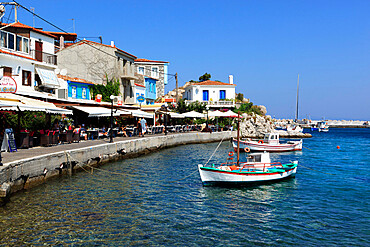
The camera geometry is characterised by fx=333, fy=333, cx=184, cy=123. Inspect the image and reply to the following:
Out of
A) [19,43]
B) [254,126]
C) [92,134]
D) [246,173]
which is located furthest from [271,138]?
[19,43]

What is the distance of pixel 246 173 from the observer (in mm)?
18453

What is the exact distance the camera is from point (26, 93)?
23797 mm

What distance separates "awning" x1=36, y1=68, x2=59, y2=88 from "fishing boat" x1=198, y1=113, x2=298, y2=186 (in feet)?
63.9

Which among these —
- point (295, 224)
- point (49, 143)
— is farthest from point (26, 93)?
point (295, 224)

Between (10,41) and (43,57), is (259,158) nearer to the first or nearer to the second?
(10,41)

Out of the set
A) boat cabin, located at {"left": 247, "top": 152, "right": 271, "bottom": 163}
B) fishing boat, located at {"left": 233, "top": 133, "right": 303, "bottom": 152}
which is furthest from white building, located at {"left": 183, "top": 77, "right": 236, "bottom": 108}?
boat cabin, located at {"left": 247, "top": 152, "right": 271, "bottom": 163}

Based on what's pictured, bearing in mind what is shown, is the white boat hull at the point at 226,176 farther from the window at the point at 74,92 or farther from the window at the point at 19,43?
the window at the point at 74,92

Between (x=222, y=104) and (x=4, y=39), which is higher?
(x=4, y=39)

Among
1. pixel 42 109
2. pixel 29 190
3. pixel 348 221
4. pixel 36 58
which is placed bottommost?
pixel 348 221

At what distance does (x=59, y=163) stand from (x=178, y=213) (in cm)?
788

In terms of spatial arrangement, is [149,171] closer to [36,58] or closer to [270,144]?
[36,58]

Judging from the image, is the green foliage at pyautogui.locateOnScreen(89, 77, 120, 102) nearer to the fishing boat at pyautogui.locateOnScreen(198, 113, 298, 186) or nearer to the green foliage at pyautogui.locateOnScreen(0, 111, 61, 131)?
the green foliage at pyautogui.locateOnScreen(0, 111, 61, 131)

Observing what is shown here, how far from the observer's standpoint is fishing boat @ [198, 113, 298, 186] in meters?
18.0

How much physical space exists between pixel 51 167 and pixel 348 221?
13918 mm
